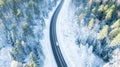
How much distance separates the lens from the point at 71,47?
234 feet

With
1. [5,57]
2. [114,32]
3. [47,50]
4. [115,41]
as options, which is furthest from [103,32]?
[5,57]

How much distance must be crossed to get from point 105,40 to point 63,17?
89.8 ft

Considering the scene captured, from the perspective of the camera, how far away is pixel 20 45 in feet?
198

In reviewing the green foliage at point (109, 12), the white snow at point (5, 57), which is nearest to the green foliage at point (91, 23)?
the green foliage at point (109, 12)

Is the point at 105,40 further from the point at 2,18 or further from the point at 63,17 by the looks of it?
the point at 2,18

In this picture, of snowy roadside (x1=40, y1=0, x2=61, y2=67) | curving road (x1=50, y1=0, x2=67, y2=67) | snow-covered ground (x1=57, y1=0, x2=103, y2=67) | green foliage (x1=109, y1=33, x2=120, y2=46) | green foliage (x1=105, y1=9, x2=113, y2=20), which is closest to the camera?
green foliage (x1=109, y1=33, x2=120, y2=46)

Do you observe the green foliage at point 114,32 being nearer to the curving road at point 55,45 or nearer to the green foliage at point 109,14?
the green foliage at point 109,14

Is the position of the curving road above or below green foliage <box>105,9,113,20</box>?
below

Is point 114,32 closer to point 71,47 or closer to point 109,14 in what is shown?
point 109,14

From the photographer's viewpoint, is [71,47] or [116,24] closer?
[116,24]

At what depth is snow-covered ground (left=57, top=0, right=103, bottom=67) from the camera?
64938 millimetres

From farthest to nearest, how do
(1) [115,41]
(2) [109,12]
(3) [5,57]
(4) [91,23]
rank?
1. (4) [91,23]
2. (2) [109,12]
3. (1) [115,41]
4. (3) [5,57]

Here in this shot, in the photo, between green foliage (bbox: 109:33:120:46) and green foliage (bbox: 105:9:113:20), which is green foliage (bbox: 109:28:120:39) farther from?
green foliage (bbox: 105:9:113:20)

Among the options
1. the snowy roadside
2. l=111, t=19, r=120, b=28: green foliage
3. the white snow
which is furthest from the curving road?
l=111, t=19, r=120, b=28: green foliage
